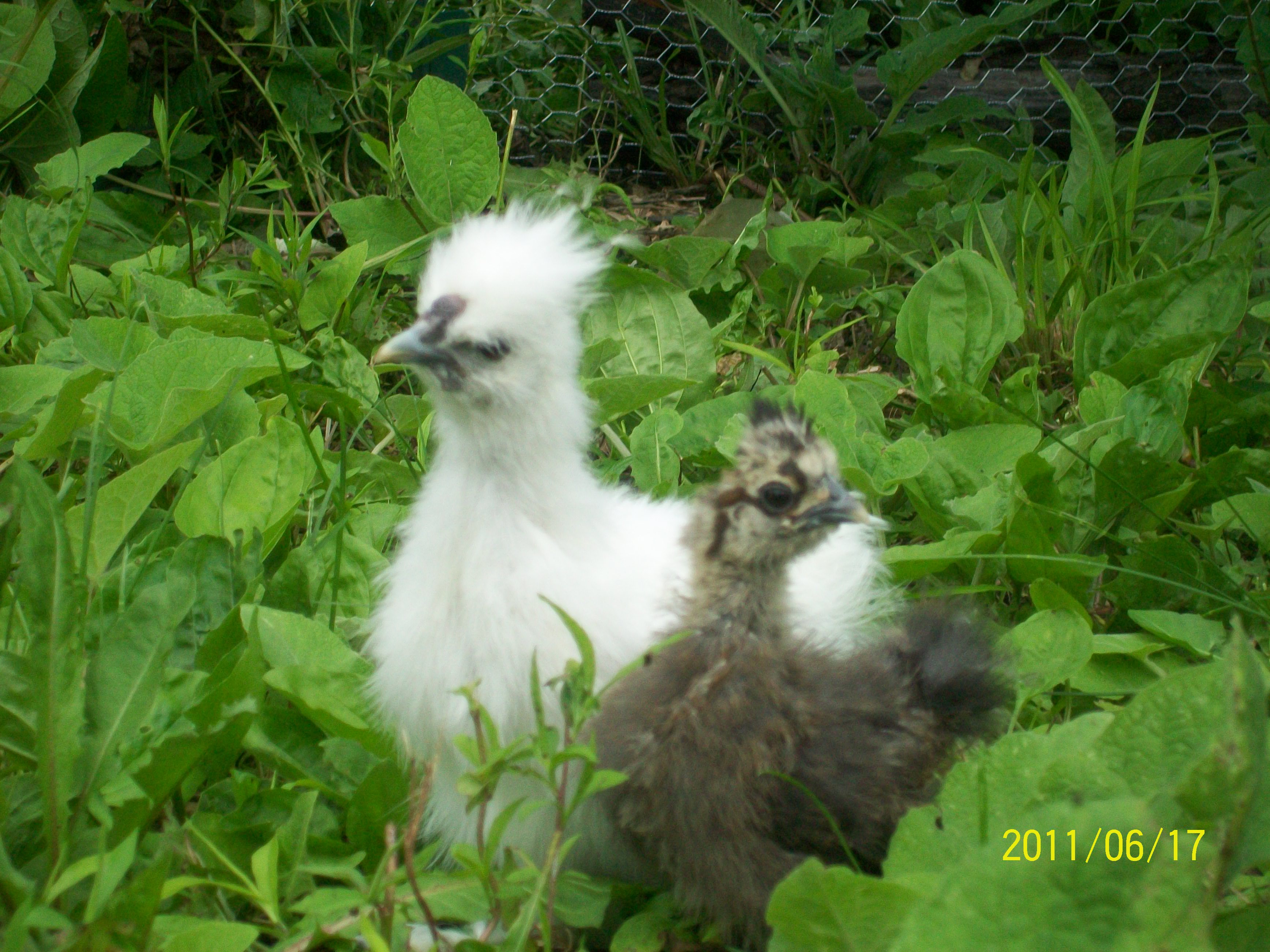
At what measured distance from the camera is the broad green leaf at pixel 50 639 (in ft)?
4.25

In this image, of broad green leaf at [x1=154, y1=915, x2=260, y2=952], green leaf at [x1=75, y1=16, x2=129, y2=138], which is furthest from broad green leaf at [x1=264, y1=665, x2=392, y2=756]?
green leaf at [x1=75, y1=16, x2=129, y2=138]

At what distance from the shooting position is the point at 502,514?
4.86ft

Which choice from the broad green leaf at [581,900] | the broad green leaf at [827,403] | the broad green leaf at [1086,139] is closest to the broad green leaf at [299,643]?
the broad green leaf at [581,900]

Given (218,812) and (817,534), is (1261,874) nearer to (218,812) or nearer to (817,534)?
(817,534)

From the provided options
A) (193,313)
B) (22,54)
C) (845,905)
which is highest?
(22,54)

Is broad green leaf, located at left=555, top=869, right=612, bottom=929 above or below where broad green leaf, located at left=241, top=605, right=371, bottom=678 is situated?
below

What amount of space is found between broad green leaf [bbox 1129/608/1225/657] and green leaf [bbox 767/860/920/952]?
2.87 feet

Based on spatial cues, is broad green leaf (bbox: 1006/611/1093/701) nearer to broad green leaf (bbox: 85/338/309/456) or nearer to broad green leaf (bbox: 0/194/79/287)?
broad green leaf (bbox: 85/338/309/456)

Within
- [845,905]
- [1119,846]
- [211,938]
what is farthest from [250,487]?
[1119,846]

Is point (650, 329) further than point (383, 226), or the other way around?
point (383, 226)

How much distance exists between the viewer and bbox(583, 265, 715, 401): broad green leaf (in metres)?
2.57

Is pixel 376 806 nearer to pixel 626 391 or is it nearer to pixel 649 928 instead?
pixel 649 928

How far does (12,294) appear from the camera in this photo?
245cm

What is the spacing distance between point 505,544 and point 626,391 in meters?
0.83
